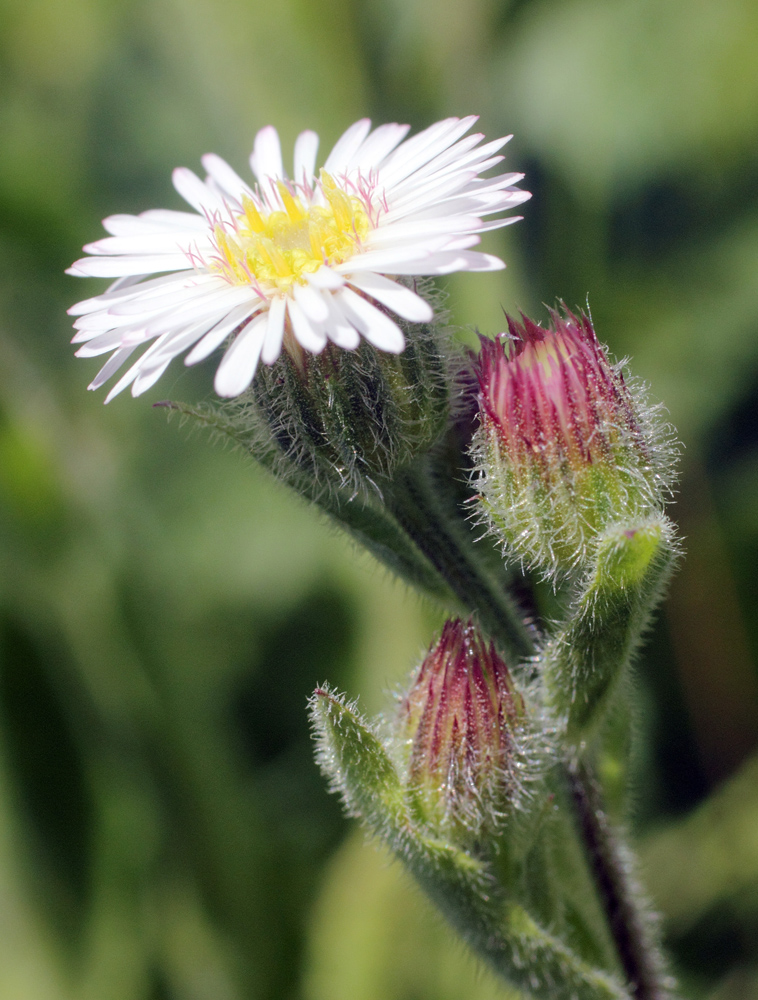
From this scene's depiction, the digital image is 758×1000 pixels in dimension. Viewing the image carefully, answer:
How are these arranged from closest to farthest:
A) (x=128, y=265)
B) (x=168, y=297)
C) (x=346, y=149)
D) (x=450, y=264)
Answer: (x=450, y=264) → (x=168, y=297) → (x=128, y=265) → (x=346, y=149)

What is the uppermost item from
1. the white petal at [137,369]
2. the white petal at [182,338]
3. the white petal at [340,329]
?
the white petal at [137,369]

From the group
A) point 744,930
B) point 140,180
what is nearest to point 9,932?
point 744,930

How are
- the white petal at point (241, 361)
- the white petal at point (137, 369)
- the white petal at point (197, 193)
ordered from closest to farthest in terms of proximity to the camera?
the white petal at point (241, 361)
the white petal at point (137, 369)
the white petal at point (197, 193)

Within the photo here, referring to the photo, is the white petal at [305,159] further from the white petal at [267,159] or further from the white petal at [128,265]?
the white petal at [128,265]

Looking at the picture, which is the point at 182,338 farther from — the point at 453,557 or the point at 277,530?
the point at 277,530

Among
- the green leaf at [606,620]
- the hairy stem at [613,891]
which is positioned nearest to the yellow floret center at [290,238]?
the green leaf at [606,620]

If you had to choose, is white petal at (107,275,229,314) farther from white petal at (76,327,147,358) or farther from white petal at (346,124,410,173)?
white petal at (346,124,410,173)

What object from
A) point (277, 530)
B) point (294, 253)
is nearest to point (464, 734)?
point (294, 253)
